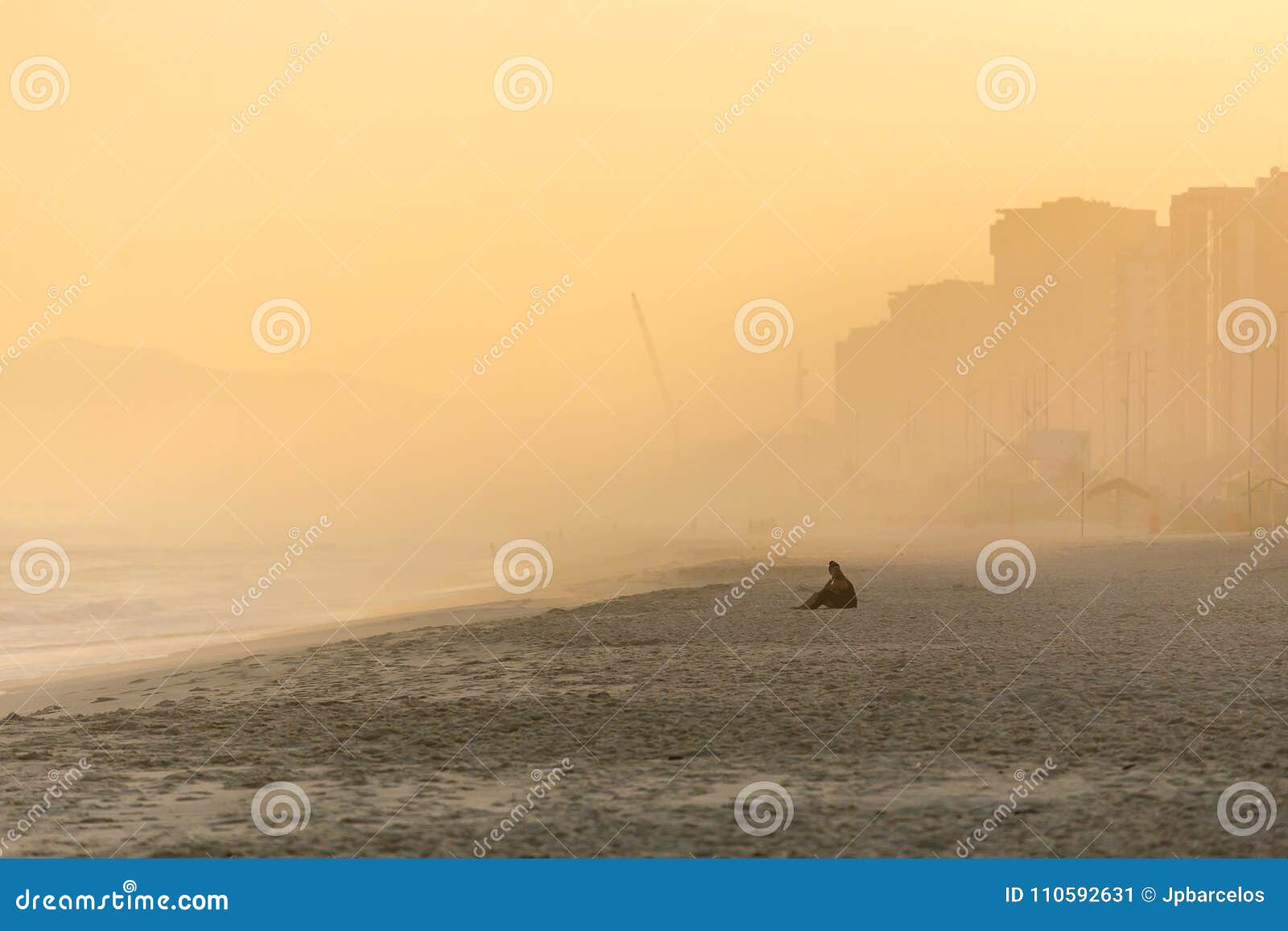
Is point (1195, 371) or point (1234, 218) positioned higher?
point (1234, 218)

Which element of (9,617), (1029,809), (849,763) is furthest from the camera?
(9,617)

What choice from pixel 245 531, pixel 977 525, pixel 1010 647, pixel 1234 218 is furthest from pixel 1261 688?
pixel 1234 218

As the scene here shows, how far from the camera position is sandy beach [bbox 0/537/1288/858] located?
28.6 ft

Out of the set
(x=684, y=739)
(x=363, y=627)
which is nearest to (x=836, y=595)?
(x=363, y=627)

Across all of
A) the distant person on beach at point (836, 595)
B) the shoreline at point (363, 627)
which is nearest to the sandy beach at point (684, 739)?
the shoreline at point (363, 627)

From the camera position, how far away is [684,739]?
475 inches

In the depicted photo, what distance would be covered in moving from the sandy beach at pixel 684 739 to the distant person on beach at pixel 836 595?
1.57 metres

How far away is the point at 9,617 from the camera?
134ft

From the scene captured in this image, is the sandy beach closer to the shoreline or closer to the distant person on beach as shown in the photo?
the shoreline

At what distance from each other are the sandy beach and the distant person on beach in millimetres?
1573

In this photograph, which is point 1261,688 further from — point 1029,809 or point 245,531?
point 245,531

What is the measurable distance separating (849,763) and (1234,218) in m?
167

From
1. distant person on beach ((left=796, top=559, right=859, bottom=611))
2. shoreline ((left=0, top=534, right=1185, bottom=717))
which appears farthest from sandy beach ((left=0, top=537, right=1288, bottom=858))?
distant person on beach ((left=796, top=559, right=859, bottom=611))

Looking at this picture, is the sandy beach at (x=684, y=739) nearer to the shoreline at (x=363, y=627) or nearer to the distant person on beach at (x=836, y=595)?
the shoreline at (x=363, y=627)
